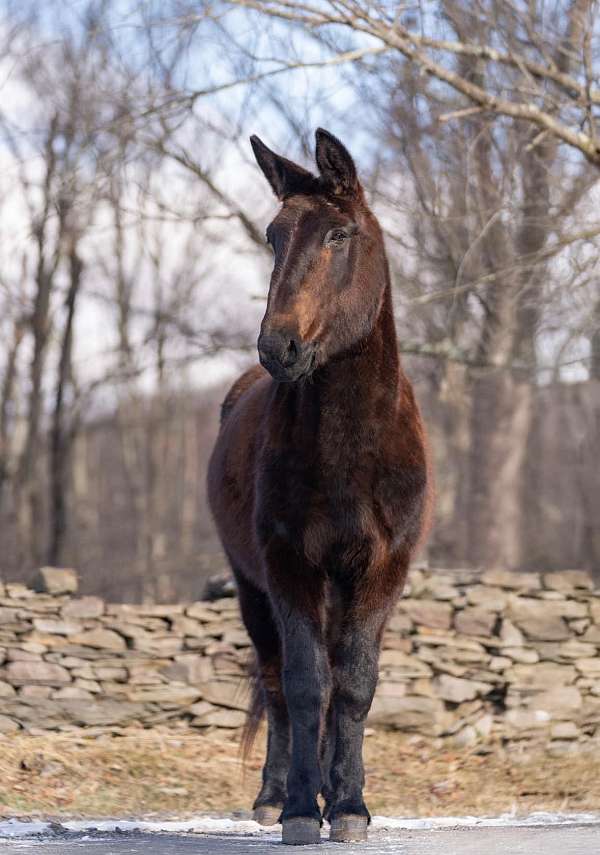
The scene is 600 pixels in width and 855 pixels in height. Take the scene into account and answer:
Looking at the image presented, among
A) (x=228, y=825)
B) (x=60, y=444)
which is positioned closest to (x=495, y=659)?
(x=228, y=825)

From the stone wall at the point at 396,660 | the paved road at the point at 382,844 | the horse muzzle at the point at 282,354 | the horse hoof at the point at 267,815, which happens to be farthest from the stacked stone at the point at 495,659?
the horse muzzle at the point at 282,354

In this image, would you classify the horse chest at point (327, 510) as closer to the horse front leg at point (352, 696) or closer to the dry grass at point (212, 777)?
the horse front leg at point (352, 696)

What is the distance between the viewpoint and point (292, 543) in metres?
4.80

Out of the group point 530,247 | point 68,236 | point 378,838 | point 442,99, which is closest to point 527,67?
point 442,99

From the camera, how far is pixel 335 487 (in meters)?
4.77

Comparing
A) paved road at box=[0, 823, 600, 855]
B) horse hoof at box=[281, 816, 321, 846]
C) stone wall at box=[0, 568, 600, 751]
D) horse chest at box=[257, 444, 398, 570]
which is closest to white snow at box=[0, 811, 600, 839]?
paved road at box=[0, 823, 600, 855]

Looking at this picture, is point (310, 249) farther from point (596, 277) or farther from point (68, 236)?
point (68, 236)

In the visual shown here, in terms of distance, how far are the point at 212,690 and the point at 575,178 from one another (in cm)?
528

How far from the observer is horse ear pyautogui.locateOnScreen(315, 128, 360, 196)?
4.78 meters

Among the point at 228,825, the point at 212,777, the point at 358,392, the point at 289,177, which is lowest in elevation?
the point at 212,777

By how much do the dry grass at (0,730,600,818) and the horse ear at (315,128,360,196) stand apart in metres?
3.71

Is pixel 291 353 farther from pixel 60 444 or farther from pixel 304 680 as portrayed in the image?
pixel 60 444

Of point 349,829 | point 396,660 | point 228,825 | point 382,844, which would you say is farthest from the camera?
point 396,660

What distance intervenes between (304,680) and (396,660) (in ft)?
16.6
